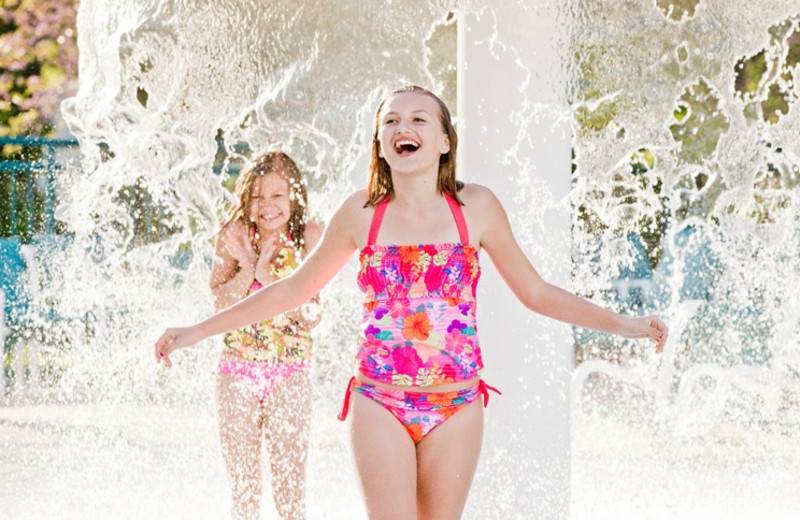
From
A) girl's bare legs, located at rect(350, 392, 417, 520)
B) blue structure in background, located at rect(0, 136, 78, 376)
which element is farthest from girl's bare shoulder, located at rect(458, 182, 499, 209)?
blue structure in background, located at rect(0, 136, 78, 376)

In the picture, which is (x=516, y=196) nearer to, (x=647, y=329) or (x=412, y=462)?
(x=647, y=329)

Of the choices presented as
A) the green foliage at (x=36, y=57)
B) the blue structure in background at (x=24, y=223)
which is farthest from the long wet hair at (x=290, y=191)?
the green foliage at (x=36, y=57)

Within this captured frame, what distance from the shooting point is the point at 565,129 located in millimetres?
3486

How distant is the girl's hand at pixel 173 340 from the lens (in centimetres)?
277

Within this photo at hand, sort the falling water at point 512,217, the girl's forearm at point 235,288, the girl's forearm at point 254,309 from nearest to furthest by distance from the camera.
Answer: the girl's forearm at point 254,309 → the girl's forearm at point 235,288 → the falling water at point 512,217

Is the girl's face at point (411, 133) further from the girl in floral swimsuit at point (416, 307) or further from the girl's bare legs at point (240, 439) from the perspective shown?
the girl's bare legs at point (240, 439)

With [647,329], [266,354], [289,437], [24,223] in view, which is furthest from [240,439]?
[24,223]

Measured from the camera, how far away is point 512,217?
11.4ft

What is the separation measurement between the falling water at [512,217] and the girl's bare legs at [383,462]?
88cm

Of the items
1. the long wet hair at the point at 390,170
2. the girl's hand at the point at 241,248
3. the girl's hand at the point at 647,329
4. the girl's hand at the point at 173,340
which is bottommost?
the girl's hand at the point at 173,340

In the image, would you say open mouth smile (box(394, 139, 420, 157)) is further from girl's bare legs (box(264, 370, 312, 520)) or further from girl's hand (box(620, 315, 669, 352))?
girl's bare legs (box(264, 370, 312, 520))

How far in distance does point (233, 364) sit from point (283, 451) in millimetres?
275

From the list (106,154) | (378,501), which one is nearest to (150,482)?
(106,154)

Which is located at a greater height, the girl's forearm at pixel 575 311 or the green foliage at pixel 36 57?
the green foliage at pixel 36 57
